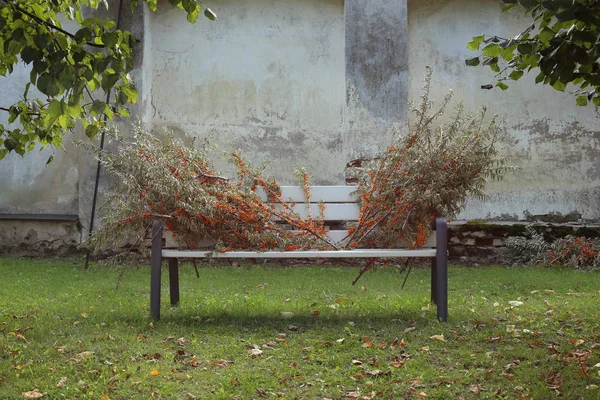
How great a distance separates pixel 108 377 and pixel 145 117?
575cm

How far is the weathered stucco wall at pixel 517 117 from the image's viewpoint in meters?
8.98

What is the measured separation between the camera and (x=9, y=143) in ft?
15.2

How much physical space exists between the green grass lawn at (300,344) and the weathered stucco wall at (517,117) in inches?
97.7

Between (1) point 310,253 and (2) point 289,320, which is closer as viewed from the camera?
(1) point 310,253

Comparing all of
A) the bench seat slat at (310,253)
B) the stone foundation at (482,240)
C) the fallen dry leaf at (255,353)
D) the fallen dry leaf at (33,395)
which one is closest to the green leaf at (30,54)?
the fallen dry leaf at (33,395)

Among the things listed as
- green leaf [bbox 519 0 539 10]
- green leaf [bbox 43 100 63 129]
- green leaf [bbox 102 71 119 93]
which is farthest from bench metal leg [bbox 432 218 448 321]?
green leaf [bbox 43 100 63 129]

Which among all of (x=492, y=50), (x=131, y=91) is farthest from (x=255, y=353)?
(x=492, y=50)

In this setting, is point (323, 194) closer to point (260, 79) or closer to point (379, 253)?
point (379, 253)

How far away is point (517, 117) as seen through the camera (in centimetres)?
906

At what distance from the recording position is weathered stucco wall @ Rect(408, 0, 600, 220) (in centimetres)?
898

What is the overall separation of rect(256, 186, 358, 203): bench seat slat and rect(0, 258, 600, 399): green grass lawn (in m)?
0.83

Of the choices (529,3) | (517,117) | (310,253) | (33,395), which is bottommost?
(33,395)

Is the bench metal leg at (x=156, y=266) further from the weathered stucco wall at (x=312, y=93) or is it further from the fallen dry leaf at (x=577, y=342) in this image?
the weathered stucco wall at (x=312, y=93)

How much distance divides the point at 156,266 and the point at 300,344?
122 cm
